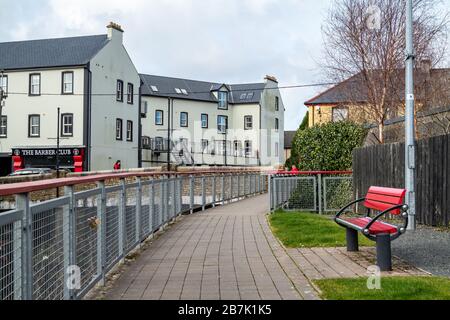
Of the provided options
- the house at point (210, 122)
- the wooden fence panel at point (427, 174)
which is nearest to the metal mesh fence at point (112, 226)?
the wooden fence panel at point (427, 174)

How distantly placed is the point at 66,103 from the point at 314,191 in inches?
1185

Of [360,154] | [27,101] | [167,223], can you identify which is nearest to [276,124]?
[27,101]

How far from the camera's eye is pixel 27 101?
45.3 metres

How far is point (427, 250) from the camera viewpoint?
9312 mm

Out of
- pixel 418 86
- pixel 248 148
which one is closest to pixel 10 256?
pixel 418 86

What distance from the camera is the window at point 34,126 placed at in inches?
1766

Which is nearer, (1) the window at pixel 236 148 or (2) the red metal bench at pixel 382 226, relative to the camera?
(2) the red metal bench at pixel 382 226

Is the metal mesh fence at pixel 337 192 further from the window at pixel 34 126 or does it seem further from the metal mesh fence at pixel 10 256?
the window at pixel 34 126

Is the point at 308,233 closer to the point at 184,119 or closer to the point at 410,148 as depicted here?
the point at 410,148

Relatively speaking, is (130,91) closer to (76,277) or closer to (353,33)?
(353,33)

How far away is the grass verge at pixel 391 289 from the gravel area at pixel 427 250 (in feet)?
2.69

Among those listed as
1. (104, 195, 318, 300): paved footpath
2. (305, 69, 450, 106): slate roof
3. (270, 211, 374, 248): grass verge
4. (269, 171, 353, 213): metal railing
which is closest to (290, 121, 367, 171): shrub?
(269, 171, 353, 213): metal railing

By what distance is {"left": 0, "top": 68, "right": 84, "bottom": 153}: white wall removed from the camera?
43719mm
